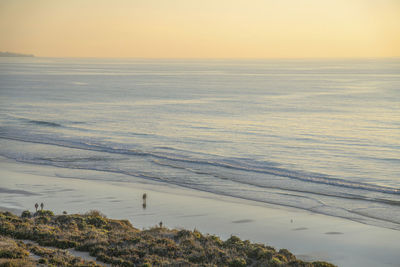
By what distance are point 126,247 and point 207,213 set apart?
7.80 metres

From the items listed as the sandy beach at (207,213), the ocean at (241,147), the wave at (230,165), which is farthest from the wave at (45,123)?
the sandy beach at (207,213)

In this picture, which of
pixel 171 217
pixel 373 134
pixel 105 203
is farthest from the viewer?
pixel 373 134

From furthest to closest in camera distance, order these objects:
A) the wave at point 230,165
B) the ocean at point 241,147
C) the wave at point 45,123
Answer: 1. the wave at point 45,123
2. the wave at point 230,165
3. the ocean at point 241,147

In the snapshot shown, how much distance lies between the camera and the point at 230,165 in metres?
34.7

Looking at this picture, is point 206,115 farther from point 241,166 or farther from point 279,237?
point 279,237

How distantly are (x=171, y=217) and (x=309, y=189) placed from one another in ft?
33.0

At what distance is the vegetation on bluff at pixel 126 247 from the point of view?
1411cm

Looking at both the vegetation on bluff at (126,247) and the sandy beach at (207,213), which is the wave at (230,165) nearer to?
the sandy beach at (207,213)

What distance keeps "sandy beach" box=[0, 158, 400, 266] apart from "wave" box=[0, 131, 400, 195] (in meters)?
6.54

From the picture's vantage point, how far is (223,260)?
47.8 feet

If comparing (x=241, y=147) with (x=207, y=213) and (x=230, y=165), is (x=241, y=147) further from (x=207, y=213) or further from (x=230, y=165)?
(x=207, y=213)

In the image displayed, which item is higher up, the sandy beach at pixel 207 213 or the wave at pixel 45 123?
the wave at pixel 45 123

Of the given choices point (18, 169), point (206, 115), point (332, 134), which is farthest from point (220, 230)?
point (206, 115)

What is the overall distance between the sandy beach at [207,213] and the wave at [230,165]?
258 inches
